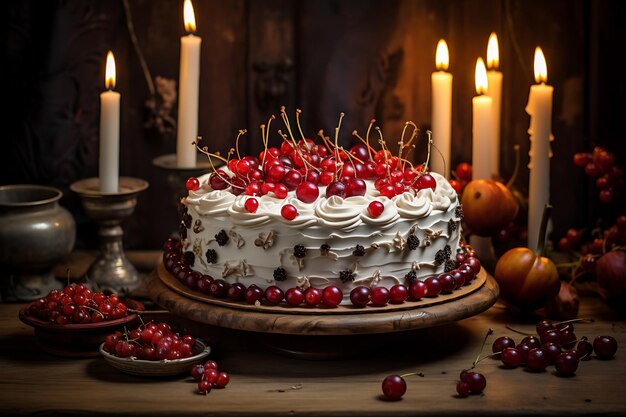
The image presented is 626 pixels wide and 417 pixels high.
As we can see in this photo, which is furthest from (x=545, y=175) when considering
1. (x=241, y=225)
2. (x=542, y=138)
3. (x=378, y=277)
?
(x=241, y=225)

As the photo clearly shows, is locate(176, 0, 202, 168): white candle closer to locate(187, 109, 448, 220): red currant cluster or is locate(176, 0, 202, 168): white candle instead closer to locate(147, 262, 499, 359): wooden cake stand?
locate(187, 109, 448, 220): red currant cluster

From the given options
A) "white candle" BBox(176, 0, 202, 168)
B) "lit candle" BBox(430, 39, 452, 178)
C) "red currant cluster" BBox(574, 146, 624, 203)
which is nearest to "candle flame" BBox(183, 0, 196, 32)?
"white candle" BBox(176, 0, 202, 168)

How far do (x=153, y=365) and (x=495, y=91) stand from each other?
109 cm

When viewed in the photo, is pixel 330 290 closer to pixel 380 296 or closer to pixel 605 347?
pixel 380 296

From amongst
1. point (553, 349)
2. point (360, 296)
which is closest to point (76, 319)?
point (360, 296)

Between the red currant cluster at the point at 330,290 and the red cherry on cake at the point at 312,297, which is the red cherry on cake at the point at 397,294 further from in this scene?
the red cherry on cake at the point at 312,297

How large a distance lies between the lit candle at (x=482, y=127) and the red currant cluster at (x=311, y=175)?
34 centimetres

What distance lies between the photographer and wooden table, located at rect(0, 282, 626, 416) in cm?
162

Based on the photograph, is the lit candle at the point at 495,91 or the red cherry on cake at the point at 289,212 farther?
the lit candle at the point at 495,91

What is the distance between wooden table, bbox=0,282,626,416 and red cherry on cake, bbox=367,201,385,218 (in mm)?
258

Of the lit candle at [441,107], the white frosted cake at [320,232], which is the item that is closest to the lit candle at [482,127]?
the lit candle at [441,107]

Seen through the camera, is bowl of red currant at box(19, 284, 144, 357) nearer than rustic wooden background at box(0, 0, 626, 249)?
Yes

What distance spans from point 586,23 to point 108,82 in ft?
3.83

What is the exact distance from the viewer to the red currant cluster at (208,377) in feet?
5.50
